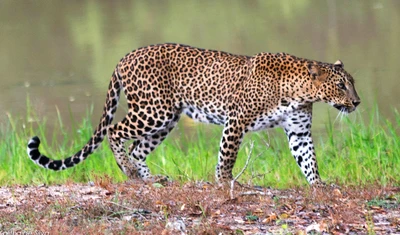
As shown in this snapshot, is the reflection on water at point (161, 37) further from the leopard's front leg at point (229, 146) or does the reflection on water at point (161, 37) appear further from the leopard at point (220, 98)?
→ the leopard's front leg at point (229, 146)

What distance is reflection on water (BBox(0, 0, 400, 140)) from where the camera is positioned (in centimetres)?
1430

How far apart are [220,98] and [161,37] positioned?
457 inches

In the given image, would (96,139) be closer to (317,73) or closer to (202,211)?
(317,73)

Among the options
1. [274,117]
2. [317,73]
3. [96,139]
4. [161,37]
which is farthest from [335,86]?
[161,37]

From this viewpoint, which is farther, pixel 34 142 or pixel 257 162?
pixel 257 162

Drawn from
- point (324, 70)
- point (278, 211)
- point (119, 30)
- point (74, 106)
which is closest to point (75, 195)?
point (278, 211)

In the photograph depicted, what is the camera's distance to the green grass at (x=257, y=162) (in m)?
7.89

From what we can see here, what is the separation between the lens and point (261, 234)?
5492 millimetres

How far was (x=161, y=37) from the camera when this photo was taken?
63.1 feet

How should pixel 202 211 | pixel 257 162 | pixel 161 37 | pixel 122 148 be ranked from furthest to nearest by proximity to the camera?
pixel 161 37
pixel 257 162
pixel 122 148
pixel 202 211

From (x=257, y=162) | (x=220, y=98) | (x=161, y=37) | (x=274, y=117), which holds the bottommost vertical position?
(x=257, y=162)

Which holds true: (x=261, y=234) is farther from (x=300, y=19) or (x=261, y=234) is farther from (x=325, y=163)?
(x=300, y=19)

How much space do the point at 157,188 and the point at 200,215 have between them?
91 centimetres

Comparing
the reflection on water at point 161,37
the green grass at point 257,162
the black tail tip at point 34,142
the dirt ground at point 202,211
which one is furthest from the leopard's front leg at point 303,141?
the reflection on water at point 161,37
